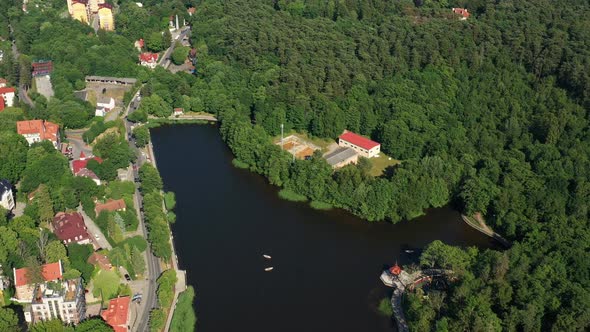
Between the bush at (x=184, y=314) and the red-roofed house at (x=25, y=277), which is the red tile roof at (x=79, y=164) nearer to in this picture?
the red-roofed house at (x=25, y=277)

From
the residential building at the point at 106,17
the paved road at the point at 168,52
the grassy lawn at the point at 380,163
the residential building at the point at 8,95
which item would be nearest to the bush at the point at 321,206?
the grassy lawn at the point at 380,163

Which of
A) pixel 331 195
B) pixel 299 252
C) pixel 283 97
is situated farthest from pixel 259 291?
pixel 283 97

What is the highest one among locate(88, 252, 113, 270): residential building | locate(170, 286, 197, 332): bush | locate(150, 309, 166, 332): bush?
locate(88, 252, 113, 270): residential building

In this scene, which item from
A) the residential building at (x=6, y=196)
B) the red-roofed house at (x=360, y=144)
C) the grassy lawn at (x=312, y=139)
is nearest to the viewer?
the residential building at (x=6, y=196)

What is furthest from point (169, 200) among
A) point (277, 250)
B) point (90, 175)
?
point (277, 250)

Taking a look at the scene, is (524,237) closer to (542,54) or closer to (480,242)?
(480,242)

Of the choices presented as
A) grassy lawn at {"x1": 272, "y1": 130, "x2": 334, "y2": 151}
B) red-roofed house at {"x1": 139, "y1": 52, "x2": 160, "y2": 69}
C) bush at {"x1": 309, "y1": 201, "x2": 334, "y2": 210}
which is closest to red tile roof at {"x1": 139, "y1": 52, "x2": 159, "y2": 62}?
Answer: red-roofed house at {"x1": 139, "y1": 52, "x2": 160, "y2": 69}

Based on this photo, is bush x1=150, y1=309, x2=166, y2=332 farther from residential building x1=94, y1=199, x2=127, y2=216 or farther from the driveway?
residential building x1=94, y1=199, x2=127, y2=216
